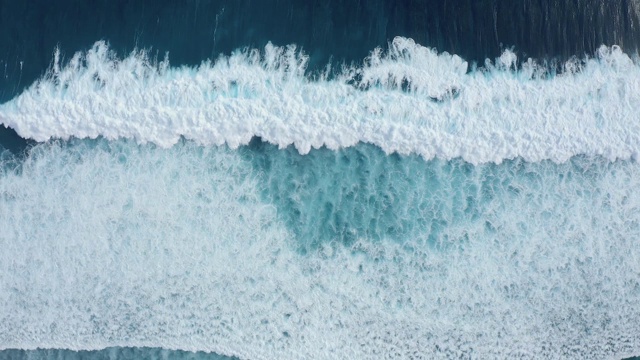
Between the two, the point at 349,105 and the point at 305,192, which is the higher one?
the point at 349,105

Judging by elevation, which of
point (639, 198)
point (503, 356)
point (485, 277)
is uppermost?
point (639, 198)

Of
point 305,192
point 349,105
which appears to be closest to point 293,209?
point 305,192

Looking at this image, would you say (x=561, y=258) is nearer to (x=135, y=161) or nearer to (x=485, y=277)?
(x=485, y=277)

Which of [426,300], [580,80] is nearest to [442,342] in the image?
[426,300]

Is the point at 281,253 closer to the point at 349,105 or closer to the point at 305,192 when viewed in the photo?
the point at 305,192

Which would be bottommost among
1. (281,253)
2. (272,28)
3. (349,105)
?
(281,253)

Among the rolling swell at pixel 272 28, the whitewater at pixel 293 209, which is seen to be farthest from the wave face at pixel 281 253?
the rolling swell at pixel 272 28

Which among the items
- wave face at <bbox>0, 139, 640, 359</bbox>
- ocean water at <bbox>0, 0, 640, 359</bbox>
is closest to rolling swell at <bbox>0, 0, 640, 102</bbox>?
ocean water at <bbox>0, 0, 640, 359</bbox>
